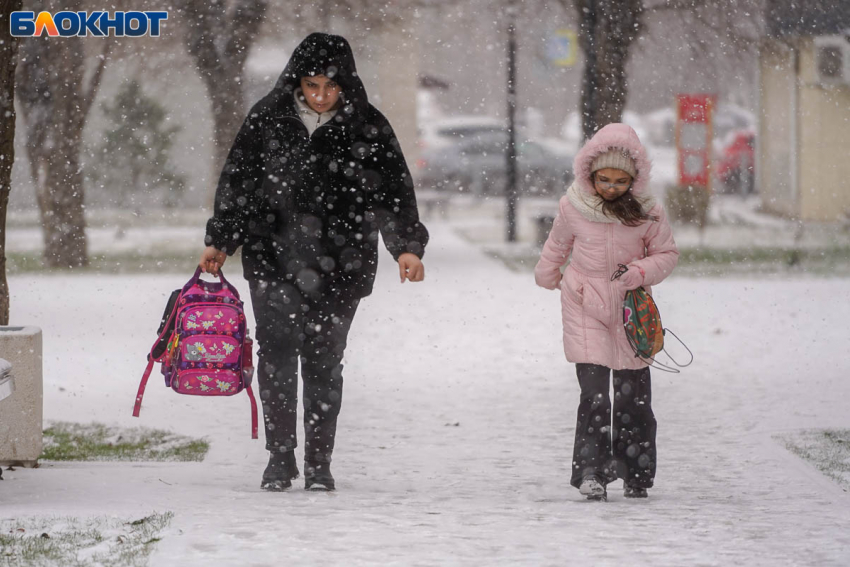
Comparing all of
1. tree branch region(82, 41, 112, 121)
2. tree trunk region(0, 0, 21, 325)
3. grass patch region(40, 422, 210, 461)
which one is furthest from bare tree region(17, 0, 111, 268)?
tree trunk region(0, 0, 21, 325)

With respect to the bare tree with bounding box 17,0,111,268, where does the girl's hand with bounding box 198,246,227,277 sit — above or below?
below

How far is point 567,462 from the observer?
6270 millimetres

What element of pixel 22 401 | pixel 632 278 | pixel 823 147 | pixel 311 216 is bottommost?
pixel 22 401

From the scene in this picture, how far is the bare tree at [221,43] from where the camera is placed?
1667cm

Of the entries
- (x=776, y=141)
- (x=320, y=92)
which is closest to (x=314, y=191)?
(x=320, y=92)

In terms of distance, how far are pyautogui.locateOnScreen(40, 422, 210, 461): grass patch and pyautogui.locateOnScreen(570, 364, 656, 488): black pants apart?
1.97m

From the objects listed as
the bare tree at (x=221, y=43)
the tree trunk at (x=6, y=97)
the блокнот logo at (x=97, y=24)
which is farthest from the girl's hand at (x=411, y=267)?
the bare tree at (x=221, y=43)

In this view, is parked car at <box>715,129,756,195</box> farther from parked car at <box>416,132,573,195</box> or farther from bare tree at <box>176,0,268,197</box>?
bare tree at <box>176,0,268,197</box>

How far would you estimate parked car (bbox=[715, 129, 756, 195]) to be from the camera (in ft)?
99.3

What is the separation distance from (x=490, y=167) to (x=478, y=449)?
79.9 ft

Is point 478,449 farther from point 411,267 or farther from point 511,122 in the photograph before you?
point 511,122

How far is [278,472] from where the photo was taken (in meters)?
5.43

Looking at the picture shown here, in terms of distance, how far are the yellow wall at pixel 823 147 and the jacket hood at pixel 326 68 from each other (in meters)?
17.7

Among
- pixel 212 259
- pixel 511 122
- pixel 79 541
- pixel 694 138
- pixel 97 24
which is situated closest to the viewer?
pixel 79 541
